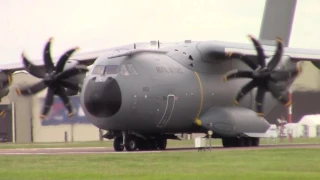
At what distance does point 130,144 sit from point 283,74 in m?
7.59

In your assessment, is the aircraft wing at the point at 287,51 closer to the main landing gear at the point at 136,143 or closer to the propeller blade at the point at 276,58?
the propeller blade at the point at 276,58

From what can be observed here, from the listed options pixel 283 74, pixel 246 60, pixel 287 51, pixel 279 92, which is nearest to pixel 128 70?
pixel 246 60

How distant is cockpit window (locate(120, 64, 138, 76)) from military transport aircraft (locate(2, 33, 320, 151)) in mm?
44

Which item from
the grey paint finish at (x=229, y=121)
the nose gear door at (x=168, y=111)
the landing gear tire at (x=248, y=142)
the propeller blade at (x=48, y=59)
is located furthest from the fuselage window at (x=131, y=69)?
the landing gear tire at (x=248, y=142)

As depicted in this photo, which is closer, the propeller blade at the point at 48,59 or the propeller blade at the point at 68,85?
the propeller blade at the point at 48,59

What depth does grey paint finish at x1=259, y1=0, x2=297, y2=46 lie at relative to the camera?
46594 mm

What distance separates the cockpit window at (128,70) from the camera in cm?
3631

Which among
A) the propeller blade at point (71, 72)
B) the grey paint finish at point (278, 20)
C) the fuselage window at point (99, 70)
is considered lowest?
the propeller blade at point (71, 72)

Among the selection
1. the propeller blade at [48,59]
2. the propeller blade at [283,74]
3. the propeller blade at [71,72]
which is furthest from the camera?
the propeller blade at [71,72]

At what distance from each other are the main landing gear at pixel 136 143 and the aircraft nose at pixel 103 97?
2146 mm

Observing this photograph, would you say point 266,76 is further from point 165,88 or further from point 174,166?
point 174,166

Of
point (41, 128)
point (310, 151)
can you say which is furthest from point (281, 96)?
point (41, 128)

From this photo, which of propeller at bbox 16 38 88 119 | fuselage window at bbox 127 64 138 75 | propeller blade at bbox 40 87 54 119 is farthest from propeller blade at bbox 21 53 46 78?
fuselage window at bbox 127 64 138 75

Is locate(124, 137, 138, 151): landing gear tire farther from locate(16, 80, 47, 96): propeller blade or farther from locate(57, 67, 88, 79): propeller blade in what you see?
locate(16, 80, 47, 96): propeller blade
